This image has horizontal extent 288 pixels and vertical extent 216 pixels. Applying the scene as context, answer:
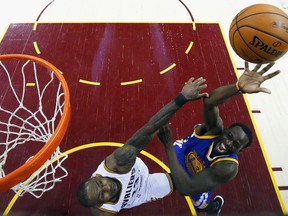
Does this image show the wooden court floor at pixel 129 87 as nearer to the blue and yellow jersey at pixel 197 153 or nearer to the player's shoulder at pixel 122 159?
the blue and yellow jersey at pixel 197 153

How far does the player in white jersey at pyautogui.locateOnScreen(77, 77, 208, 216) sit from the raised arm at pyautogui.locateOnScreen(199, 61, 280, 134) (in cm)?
20

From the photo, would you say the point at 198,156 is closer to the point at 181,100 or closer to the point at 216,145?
the point at 216,145

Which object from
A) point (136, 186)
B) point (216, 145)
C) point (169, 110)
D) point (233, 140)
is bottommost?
point (136, 186)

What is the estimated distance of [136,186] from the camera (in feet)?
9.03

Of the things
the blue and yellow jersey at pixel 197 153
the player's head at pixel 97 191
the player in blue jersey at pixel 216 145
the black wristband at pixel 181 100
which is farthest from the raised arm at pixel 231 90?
the player's head at pixel 97 191

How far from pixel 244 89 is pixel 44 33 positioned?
13.9 ft

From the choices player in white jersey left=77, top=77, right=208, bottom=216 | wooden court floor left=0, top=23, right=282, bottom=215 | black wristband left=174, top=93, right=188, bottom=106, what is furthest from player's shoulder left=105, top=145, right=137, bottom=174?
wooden court floor left=0, top=23, right=282, bottom=215

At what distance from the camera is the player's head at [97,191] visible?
2258mm

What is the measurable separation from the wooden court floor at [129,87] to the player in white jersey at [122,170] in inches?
41.1

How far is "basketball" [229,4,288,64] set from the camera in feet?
8.32

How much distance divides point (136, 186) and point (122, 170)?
1.22ft

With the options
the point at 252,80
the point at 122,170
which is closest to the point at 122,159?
the point at 122,170

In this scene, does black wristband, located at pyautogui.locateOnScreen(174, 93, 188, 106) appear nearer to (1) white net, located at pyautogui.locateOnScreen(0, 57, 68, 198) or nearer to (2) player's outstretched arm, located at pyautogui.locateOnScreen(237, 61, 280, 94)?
(2) player's outstretched arm, located at pyautogui.locateOnScreen(237, 61, 280, 94)

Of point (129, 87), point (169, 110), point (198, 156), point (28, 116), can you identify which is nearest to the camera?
point (169, 110)
